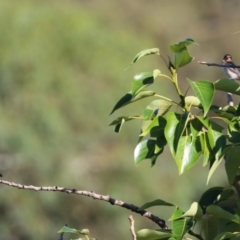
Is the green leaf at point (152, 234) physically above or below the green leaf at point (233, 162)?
below

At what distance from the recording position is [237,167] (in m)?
1.51

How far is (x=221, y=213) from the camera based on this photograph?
58.7 inches

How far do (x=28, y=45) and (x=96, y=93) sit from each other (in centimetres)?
119

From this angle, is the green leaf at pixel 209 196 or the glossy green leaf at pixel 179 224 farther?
the green leaf at pixel 209 196

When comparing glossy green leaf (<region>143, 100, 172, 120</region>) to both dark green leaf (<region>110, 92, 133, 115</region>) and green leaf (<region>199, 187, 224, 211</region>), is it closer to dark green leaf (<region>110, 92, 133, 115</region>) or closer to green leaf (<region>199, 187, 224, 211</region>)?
dark green leaf (<region>110, 92, 133, 115</region>)

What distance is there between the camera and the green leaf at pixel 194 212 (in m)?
1.46

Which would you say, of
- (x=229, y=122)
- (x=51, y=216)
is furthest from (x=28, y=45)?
(x=229, y=122)

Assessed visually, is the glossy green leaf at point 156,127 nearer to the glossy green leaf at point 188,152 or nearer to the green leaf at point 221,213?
the glossy green leaf at point 188,152

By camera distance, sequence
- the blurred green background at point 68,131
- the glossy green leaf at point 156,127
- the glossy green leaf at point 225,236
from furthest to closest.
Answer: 1. the blurred green background at point 68,131
2. the glossy green leaf at point 156,127
3. the glossy green leaf at point 225,236

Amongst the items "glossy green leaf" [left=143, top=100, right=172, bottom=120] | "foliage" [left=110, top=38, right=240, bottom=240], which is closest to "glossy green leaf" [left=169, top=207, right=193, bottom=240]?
"foliage" [left=110, top=38, right=240, bottom=240]

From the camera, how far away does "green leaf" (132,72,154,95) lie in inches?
59.4

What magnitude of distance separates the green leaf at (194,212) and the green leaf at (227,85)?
27cm

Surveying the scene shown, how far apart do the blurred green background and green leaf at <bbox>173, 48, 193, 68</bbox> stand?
668 cm

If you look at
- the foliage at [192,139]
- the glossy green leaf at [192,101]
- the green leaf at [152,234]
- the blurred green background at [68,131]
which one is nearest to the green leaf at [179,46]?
the foliage at [192,139]
